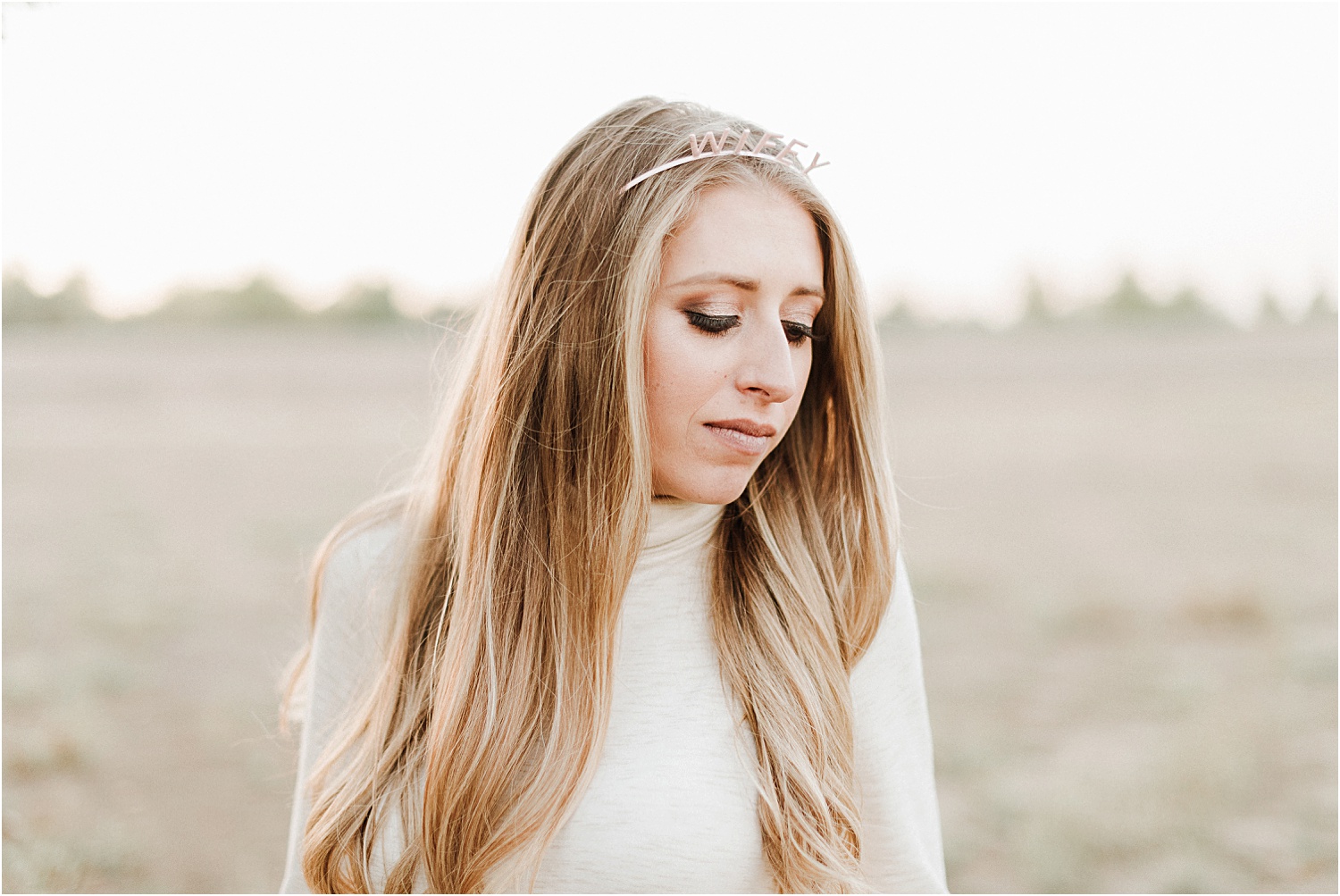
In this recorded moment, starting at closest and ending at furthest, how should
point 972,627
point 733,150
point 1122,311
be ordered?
point 733,150, point 972,627, point 1122,311

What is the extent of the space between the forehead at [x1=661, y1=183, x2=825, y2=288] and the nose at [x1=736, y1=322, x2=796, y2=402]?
0.34 ft

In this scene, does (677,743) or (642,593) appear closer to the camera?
(677,743)

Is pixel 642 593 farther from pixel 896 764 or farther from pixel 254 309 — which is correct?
pixel 254 309

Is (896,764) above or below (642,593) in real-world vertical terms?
below

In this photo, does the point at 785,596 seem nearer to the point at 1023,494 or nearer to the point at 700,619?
the point at 700,619

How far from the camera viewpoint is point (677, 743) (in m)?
1.76

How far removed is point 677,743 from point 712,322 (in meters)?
0.77

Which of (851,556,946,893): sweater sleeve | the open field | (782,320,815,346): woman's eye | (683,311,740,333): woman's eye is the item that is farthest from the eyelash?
(851,556,946,893): sweater sleeve

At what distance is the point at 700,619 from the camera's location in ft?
6.33

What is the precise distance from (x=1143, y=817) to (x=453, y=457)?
424 centimetres

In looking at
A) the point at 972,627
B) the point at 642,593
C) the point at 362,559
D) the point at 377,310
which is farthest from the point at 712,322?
the point at 377,310

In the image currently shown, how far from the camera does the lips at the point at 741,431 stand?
1.73 metres

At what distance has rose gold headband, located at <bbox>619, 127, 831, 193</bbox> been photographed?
1.77 metres

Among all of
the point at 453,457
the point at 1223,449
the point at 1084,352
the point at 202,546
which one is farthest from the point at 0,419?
the point at 1084,352
